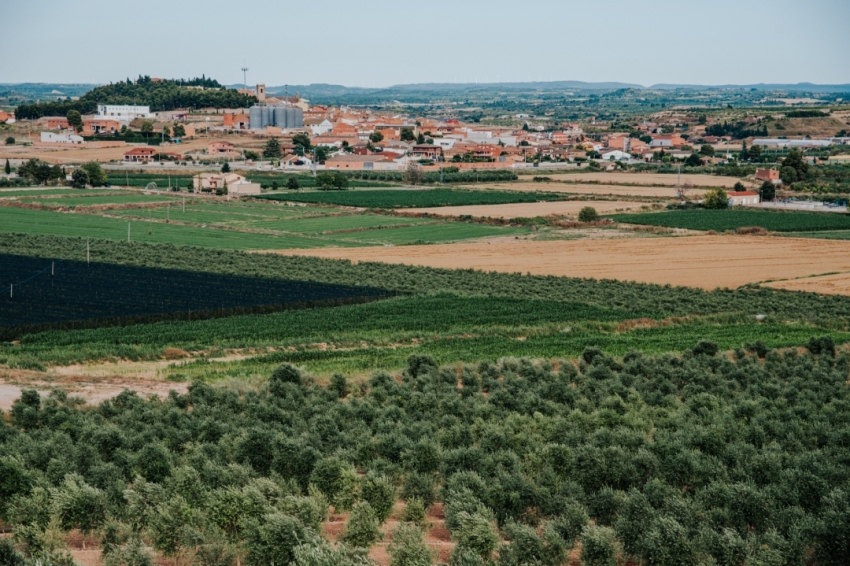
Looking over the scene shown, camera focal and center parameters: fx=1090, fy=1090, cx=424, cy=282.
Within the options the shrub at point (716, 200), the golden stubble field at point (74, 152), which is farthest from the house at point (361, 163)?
the shrub at point (716, 200)

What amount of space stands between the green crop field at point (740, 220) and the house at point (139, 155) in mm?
59824

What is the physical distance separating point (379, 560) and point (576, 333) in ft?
65.3

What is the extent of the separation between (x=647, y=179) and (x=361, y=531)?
8857cm

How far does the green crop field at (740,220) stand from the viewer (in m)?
62.6

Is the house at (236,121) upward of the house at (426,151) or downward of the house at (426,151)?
upward

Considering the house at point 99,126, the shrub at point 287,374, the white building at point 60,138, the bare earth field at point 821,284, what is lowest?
the bare earth field at point 821,284

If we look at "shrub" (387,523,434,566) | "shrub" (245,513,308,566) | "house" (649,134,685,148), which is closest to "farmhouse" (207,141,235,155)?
"house" (649,134,685,148)

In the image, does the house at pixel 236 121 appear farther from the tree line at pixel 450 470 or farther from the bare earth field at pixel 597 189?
the tree line at pixel 450 470

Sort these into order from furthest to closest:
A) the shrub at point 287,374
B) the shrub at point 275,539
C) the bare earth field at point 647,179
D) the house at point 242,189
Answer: the bare earth field at point 647,179 < the house at point 242,189 < the shrub at point 287,374 < the shrub at point 275,539

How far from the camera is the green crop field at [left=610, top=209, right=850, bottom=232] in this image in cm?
6259

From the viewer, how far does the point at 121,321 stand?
3219 cm

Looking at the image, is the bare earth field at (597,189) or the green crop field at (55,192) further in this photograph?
the bare earth field at (597,189)

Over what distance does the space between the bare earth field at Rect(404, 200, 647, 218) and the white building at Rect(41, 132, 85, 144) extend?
70214 mm

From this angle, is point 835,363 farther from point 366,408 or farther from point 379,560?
point 379,560
